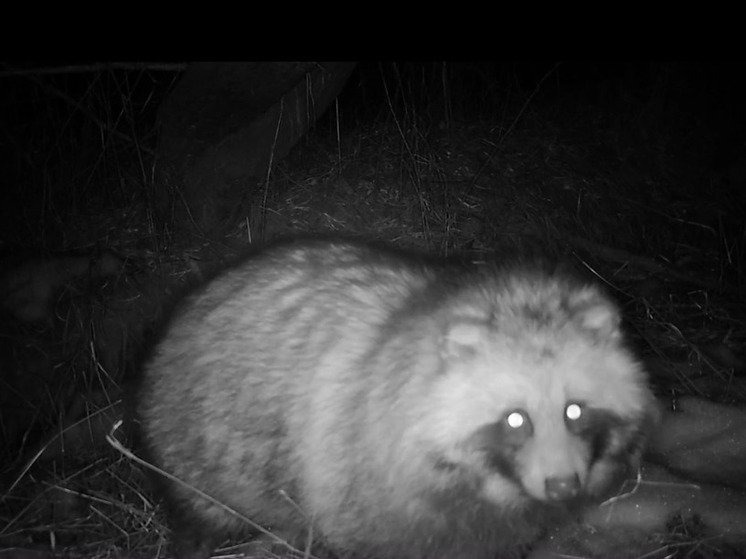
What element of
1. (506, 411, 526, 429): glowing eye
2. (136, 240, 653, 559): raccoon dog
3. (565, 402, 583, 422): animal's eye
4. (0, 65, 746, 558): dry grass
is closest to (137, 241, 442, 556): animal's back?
(136, 240, 653, 559): raccoon dog

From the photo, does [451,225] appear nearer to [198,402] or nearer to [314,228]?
[314,228]

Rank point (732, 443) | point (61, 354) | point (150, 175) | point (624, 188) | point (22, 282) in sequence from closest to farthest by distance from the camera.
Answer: point (732, 443), point (61, 354), point (22, 282), point (150, 175), point (624, 188)

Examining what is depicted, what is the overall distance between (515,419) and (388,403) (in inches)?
16.3

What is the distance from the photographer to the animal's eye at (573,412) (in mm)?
2084

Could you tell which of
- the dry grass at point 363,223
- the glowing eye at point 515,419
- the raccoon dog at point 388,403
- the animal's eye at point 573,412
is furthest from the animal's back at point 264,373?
the animal's eye at point 573,412

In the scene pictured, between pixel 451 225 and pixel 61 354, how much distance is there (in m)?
2.42

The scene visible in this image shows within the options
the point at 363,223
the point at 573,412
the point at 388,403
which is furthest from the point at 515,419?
the point at 363,223

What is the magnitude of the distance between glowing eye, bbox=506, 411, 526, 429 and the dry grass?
98 cm

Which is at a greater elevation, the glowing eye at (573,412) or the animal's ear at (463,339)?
the animal's ear at (463,339)

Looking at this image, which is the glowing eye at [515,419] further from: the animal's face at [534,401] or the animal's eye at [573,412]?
the animal's eye at [573,412]

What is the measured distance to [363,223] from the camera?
4652mm

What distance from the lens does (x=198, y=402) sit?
265 cm

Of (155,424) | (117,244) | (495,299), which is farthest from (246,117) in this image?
(495,299)

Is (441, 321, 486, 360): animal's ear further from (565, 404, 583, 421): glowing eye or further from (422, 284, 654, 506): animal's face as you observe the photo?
(565, 404, 583, 421): glowing eye
